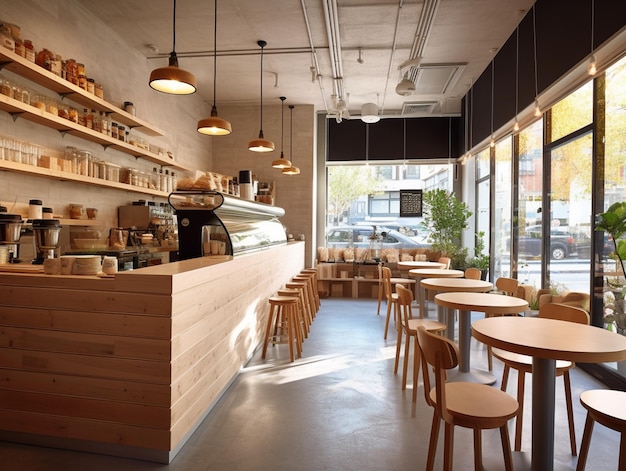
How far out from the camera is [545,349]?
1.99 meters

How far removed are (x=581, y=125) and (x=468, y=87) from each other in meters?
3.88

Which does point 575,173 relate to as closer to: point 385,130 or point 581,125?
point 581,125

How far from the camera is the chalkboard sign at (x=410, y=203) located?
935 cm

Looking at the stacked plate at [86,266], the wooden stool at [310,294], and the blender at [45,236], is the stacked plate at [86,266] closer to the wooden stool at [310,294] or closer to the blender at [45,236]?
the blender at [45,236]

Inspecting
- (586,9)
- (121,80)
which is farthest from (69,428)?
(586,9)

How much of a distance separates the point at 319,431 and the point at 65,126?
156 inches

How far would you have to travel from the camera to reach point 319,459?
252 cm

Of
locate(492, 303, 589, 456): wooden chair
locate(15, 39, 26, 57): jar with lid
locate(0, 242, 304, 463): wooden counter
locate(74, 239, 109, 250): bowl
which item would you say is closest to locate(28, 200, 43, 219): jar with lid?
locate(74, 239, 109, 250): bowl

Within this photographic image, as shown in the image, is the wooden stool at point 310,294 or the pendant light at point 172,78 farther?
the wooden stool at point 310,294

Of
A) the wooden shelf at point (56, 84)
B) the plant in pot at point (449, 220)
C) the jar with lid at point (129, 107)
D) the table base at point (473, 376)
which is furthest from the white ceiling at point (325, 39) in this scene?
the table base at point (473, 376)

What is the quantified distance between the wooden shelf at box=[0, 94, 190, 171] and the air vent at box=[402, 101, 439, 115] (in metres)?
5.17

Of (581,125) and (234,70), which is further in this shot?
(234,70)

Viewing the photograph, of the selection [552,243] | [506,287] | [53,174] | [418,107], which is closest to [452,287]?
[506,287]

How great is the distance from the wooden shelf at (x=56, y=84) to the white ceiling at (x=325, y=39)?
124 cm
